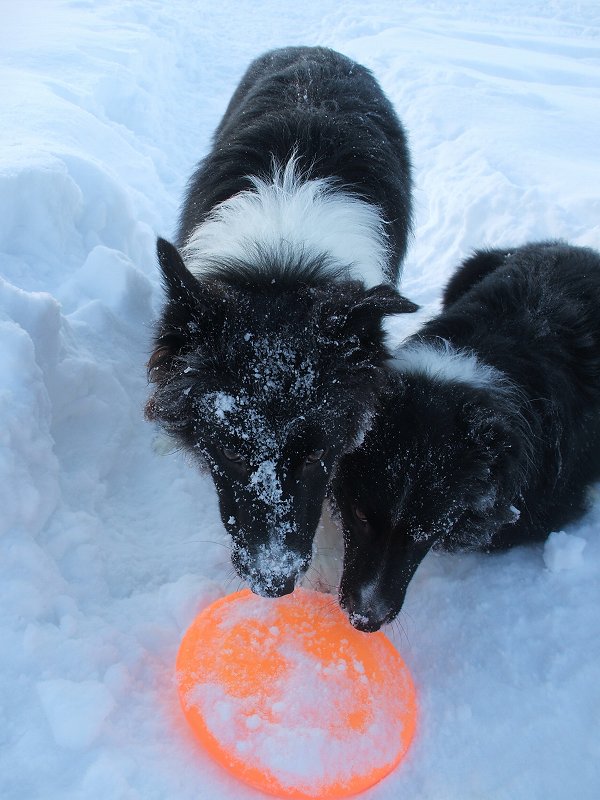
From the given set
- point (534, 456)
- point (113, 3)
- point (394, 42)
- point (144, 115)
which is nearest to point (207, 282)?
point (534, 456)

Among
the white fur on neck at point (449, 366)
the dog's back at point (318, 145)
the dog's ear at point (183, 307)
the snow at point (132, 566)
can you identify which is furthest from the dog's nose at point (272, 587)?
the dog's back at point (318, 145)

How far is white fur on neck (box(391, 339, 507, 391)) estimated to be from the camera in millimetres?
2934

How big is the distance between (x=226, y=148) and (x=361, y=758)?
10.9ft

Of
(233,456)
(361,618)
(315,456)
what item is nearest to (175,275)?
(233,456)

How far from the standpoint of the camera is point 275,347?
243 centimetres

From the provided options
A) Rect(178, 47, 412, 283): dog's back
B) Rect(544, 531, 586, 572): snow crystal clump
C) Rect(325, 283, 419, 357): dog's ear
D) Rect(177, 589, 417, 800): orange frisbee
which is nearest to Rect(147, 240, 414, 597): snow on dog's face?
Rect(325, 283, 419, 357): dog's ear

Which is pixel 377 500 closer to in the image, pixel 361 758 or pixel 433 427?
pixel 433 427

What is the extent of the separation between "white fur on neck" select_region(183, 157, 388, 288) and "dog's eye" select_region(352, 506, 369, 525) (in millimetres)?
1069

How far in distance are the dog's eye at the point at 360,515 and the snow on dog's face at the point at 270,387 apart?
22 centimetres

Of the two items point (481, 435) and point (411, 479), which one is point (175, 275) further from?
point (481, 435)

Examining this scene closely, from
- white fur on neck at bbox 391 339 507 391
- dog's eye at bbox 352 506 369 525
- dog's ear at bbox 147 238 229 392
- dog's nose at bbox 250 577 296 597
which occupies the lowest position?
dog's eye at bbox 352 506 369 525

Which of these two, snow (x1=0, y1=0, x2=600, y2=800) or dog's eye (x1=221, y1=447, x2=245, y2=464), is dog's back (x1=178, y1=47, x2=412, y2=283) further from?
dog's eye (x1=221, y1=447, x2=245, y2=464)

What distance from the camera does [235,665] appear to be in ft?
8.21

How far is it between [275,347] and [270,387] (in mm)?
163
